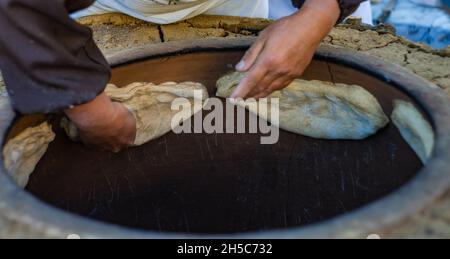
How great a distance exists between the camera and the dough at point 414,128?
3.18 feet

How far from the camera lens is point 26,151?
42.9 inches

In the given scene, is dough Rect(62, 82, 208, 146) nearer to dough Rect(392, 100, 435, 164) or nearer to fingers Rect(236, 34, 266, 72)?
fingers Rect(236, 34, 266, 72)

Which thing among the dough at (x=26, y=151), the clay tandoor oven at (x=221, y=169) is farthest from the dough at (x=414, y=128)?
the dough at (x=26, y=151)

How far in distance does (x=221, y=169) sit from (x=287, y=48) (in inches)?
15.2

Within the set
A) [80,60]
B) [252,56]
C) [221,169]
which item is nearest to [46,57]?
[80,60]

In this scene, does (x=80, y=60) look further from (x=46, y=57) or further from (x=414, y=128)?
(x=414, y=128)

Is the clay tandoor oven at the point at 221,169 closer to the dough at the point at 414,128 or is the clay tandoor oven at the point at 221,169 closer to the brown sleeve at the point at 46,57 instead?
the dough at the point at 414,128

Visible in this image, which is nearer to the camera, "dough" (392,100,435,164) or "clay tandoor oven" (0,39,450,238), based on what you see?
"dough" (392,100,435,164)

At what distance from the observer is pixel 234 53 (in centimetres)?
134

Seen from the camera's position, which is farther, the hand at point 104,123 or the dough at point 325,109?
the dough at point 325,109

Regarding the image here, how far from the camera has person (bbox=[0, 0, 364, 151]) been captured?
2.87ft

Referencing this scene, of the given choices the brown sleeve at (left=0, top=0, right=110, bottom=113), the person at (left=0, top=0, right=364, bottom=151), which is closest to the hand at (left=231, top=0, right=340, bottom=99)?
the person at (left=0, top=0, right=364, bottom=151)

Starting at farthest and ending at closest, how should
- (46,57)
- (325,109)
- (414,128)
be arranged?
(325,109), (414,128), (46,57)

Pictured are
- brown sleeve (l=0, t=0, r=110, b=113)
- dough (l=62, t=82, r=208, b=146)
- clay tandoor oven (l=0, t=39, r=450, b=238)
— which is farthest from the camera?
dough (l=62, t=82, r=208, b=146)
